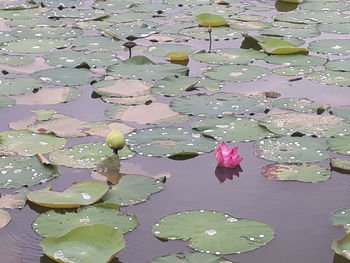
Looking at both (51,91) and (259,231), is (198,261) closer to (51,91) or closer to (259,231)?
(259,231)

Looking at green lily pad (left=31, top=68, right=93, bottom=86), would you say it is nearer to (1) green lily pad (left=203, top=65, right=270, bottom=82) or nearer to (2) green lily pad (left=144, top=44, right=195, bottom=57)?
(2) green lily pad (left=144, top=44, right=195, bottom=57)

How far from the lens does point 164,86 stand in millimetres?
3775

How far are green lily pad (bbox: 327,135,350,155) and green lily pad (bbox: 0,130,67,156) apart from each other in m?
1.09

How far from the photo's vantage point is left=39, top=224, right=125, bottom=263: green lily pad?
2.19m

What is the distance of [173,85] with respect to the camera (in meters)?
3.79

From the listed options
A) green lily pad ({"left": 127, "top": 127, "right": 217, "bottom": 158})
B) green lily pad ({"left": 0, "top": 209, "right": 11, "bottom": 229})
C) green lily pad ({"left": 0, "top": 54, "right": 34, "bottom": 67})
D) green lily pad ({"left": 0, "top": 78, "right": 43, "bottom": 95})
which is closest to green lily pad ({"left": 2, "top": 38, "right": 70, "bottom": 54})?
green lily pad ({"left": 0, "top": 54, "right": 34, "bottom": 67})

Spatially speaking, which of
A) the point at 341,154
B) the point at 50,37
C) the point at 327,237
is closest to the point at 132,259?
the point at 327,237

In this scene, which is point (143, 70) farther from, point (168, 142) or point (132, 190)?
point (132, 190)

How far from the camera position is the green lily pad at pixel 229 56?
418 cm

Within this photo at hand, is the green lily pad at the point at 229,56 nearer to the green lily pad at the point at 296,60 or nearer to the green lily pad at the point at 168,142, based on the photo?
the green lily pad at the point at 296,60

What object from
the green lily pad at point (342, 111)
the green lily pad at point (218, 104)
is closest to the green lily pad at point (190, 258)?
the green lily pad at point (218, 104)

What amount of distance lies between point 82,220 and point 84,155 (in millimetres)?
548

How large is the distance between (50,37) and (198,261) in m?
2.78

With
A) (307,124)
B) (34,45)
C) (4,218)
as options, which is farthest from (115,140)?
(34,45)
